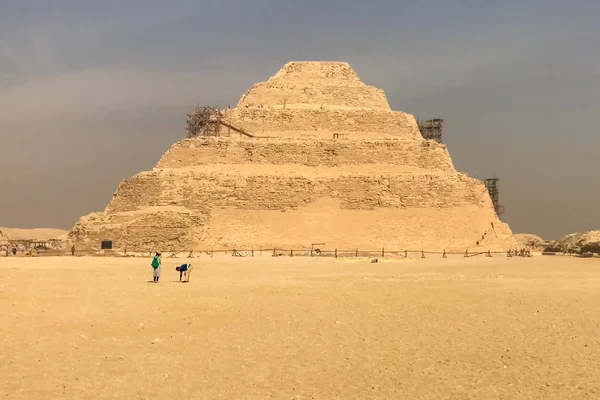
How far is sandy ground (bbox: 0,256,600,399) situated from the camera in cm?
721

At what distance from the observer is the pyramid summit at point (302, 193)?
41906 mm

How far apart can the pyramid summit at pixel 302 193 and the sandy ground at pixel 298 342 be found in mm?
24848

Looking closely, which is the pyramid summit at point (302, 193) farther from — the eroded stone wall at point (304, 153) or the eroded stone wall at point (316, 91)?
the eroded stone wall at point (316, 91)

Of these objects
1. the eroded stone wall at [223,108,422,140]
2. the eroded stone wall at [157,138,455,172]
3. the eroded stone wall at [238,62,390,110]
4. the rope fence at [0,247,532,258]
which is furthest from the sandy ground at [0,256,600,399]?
the eroded stone wall at [238,62,390,110]

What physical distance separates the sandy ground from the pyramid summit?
24848mm

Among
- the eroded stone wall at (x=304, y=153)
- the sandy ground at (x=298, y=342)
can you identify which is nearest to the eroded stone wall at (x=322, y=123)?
the eroded stone wall at (x=304, y=153)

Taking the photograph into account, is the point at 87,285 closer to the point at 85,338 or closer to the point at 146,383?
the point at 85,338

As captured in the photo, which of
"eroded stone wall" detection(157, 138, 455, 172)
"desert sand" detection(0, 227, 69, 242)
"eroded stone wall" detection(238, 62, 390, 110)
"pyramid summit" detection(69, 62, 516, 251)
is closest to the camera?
"pyramid summit" detection(69, 62, 516, 251)

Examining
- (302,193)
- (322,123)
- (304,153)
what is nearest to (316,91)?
(322,123)

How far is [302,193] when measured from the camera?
44594 mm

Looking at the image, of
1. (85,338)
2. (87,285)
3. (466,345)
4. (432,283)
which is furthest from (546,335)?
(87,285)

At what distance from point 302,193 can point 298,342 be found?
35.1 meters

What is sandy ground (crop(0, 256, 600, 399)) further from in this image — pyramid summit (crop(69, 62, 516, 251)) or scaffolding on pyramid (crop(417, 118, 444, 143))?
scaffolding on pyramid (crop(417, 118, 444, 143))

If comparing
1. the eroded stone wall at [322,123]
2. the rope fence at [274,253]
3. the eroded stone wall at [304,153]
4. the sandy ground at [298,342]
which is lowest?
the sandy ground at [298,342]
